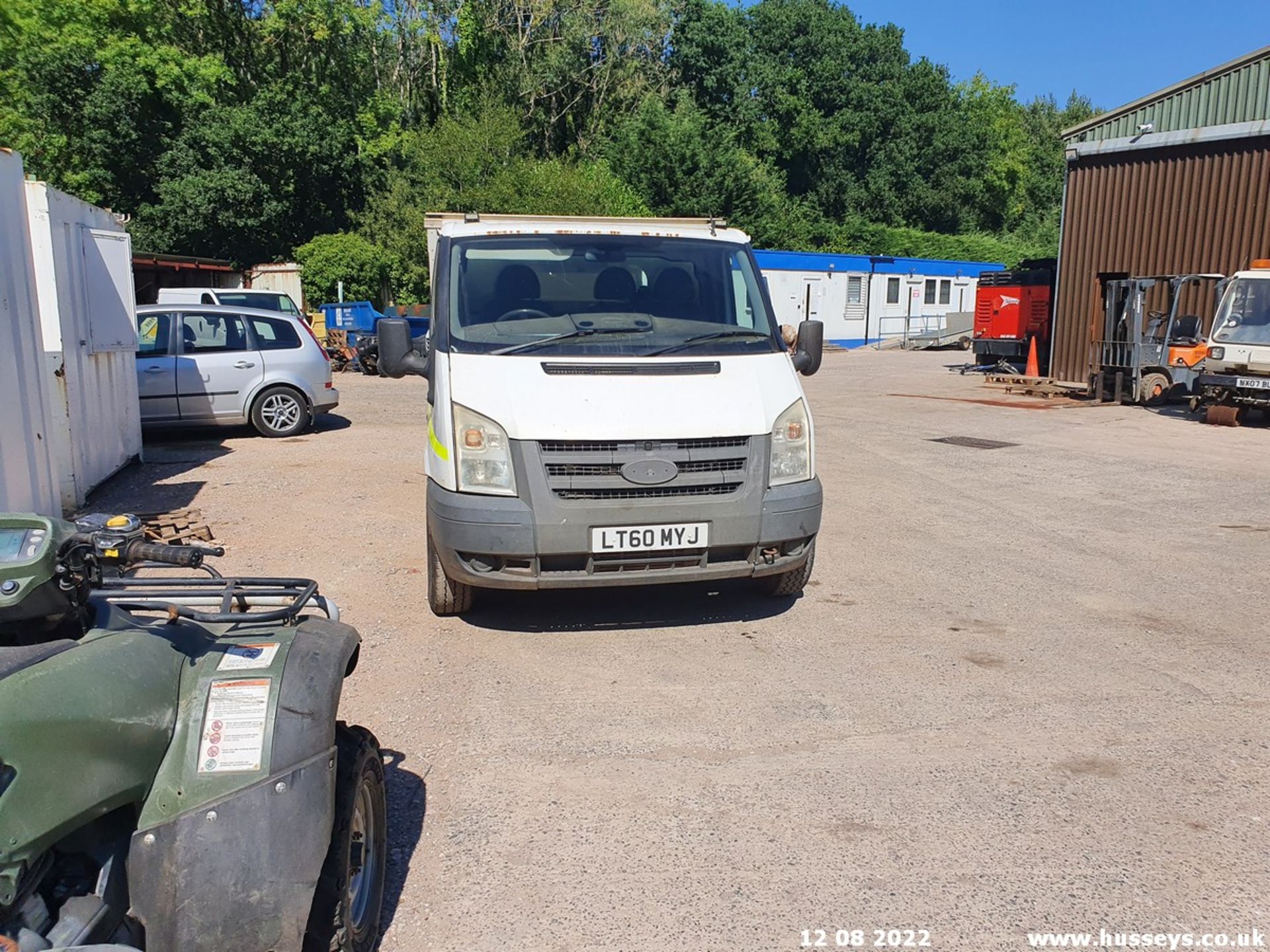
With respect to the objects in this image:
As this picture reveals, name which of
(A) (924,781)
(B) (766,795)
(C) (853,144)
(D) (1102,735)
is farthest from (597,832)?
(C) (853,144)

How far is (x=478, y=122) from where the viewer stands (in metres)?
34.4

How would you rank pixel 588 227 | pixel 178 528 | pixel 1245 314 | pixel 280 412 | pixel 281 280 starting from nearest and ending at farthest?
pixel 588 227
pixel 178 528
pixel 280 412
pixel 1245 314
pixel 281 280

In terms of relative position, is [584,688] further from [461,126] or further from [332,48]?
[332,48]

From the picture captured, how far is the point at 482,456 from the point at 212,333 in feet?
29.4

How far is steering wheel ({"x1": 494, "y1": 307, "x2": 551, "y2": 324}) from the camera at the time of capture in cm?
576

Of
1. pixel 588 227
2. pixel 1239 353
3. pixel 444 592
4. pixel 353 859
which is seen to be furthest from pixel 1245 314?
pixel 353 859

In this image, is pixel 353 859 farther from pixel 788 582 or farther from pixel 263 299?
pixel 263 299

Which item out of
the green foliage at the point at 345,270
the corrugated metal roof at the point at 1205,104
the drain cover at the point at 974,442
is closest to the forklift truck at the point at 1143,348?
the corrugated metal roof at the point at 1205,104

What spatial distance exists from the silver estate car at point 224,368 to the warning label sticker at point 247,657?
35.9ft

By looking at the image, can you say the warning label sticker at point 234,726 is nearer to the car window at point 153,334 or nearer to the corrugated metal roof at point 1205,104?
the car window at point 153,334

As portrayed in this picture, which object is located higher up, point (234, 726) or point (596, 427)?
point (596, 427)

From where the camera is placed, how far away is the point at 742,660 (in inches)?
203

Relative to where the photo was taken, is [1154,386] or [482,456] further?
[1154,386]

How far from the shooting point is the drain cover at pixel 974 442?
43.2 ft
